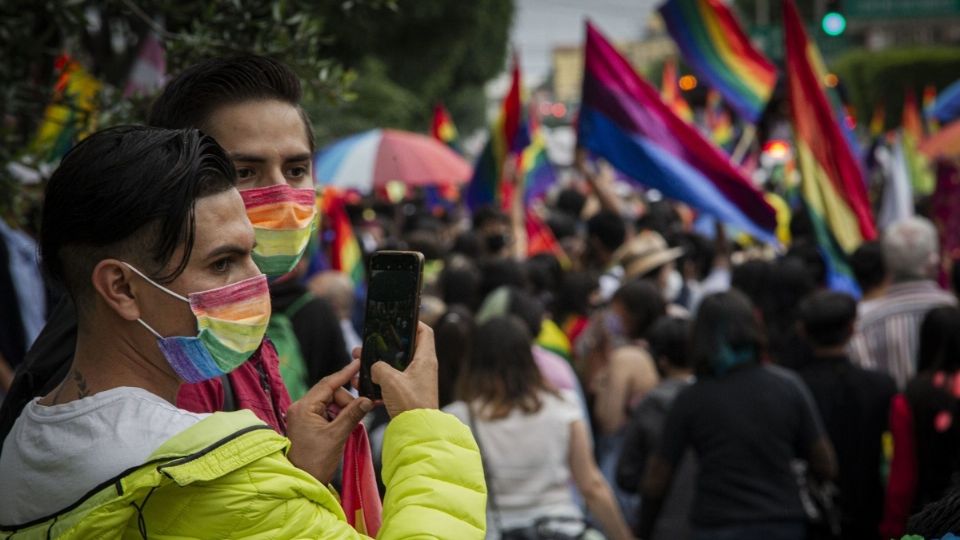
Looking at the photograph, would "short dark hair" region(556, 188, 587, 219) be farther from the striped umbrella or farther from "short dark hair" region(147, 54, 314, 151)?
"short dark hair" region(147, 54, 314, 151)

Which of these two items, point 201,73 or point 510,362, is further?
point 510,362

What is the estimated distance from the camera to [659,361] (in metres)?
6.55

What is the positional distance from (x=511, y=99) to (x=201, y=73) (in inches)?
383

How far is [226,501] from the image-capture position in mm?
2031

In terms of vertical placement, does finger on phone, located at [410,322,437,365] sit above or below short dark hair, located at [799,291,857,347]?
above

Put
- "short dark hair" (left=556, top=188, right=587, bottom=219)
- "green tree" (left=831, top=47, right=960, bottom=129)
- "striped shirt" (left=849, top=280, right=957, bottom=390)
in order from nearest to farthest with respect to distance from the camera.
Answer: "striped shirt" (left=849, top=280, right=957, bottom=390)
"short dark hair" (left=556, top=188, right=587, bottom=219)
"green tree" (left=831, top=47, right=960, bottom=129)

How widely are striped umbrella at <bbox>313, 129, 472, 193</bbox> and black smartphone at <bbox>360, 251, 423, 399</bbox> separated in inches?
376

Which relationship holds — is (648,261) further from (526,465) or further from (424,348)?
(424,348)

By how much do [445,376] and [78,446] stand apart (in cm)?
405

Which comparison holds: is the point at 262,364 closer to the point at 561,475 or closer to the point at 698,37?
the point at 561,475

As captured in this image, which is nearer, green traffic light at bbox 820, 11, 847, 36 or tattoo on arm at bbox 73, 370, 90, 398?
tattoo on arm at bbox 73, 370, 90, 398

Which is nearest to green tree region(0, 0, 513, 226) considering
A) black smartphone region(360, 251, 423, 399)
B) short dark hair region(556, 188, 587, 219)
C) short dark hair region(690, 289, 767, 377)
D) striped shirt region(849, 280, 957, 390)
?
short dark hair region(690, 289, 767, 377)

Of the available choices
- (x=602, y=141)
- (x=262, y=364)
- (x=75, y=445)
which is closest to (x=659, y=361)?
(x=602, y=141)

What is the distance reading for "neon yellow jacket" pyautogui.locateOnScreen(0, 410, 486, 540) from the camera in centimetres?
200
